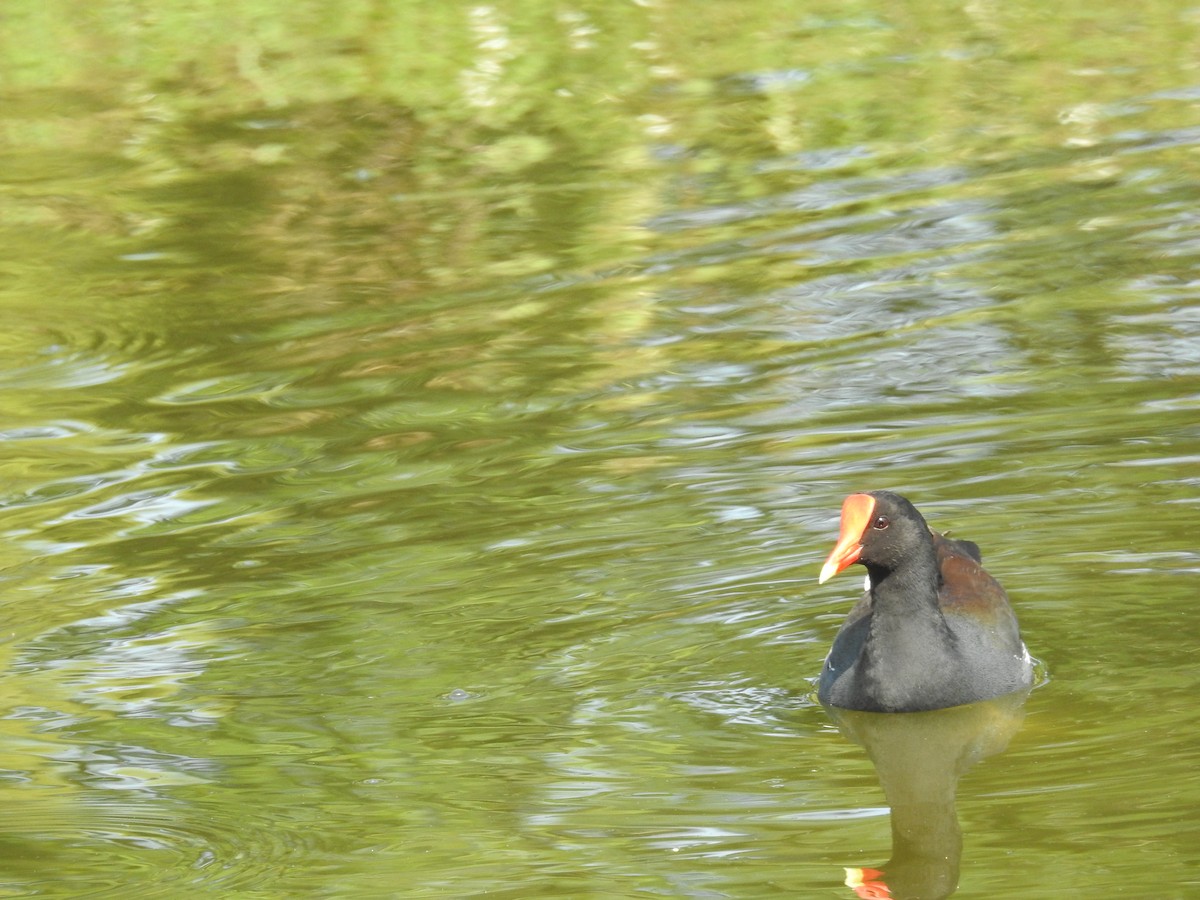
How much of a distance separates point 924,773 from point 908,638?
18.8 inches

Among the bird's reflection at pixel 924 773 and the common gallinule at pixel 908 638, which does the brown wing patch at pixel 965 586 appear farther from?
the bird's reflection at pixel 924 773

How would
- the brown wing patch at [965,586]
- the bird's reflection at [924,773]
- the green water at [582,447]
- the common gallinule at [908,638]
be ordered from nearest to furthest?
1. the bird's reflection at [924,773]
2. the green water at [582,447]
3. the common gallinule at [908,638]
4. the brown wing patch at [965,586]

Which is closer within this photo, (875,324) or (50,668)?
(50,668)

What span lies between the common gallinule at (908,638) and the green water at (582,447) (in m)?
0.19

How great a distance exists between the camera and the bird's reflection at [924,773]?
196 inches

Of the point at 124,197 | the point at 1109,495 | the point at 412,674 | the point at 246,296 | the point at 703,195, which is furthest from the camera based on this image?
the point at 124,197

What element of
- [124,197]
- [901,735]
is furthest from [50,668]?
[124,197]

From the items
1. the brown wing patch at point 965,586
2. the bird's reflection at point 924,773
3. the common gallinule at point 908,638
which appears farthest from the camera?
the brown wing patch at point 965,586

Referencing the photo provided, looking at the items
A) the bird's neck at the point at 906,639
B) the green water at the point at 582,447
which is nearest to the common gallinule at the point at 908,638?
the bird's neck at the point at 906,639

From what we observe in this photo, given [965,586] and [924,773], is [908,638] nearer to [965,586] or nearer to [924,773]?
[965,586]

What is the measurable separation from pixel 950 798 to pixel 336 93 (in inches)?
430

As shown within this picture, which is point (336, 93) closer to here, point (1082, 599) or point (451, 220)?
point (451, 220)

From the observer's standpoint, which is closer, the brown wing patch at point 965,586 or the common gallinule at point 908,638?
the common gallinule at point 908,638

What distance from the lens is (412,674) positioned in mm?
6543
